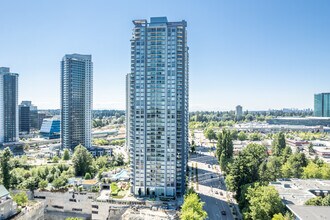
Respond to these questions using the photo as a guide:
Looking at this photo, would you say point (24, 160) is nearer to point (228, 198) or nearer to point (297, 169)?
point (228, 198)

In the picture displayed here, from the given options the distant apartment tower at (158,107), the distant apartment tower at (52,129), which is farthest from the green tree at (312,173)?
the distant apartment tower at (52,129)

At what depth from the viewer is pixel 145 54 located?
39719mm

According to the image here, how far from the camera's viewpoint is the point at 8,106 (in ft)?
280

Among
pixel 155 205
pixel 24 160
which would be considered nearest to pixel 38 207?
pixel 155 205

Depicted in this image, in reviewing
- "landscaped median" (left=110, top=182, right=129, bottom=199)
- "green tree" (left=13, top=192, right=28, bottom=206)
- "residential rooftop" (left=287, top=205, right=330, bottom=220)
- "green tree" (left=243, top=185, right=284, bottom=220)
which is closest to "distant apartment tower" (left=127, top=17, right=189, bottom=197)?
"landscaped median" (left=110, top=182, right=129, bottom=199)

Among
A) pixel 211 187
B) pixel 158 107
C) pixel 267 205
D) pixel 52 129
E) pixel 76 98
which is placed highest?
pixel 76 98

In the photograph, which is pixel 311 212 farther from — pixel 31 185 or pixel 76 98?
pixel 76 98

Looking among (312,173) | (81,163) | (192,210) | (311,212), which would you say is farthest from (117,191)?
(312,173)

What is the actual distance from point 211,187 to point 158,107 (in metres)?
18.0

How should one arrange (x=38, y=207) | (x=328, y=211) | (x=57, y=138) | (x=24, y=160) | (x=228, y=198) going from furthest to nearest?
(x=57, y=138) < (x=24, y=160) < (x=228, y=198) < (x=38, y=207) < (x=328, y=211)

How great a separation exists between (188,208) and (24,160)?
4426cm

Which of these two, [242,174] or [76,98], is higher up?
[76,98]

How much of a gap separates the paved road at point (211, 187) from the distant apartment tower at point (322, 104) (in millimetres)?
110515

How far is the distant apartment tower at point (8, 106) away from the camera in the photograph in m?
84.6
